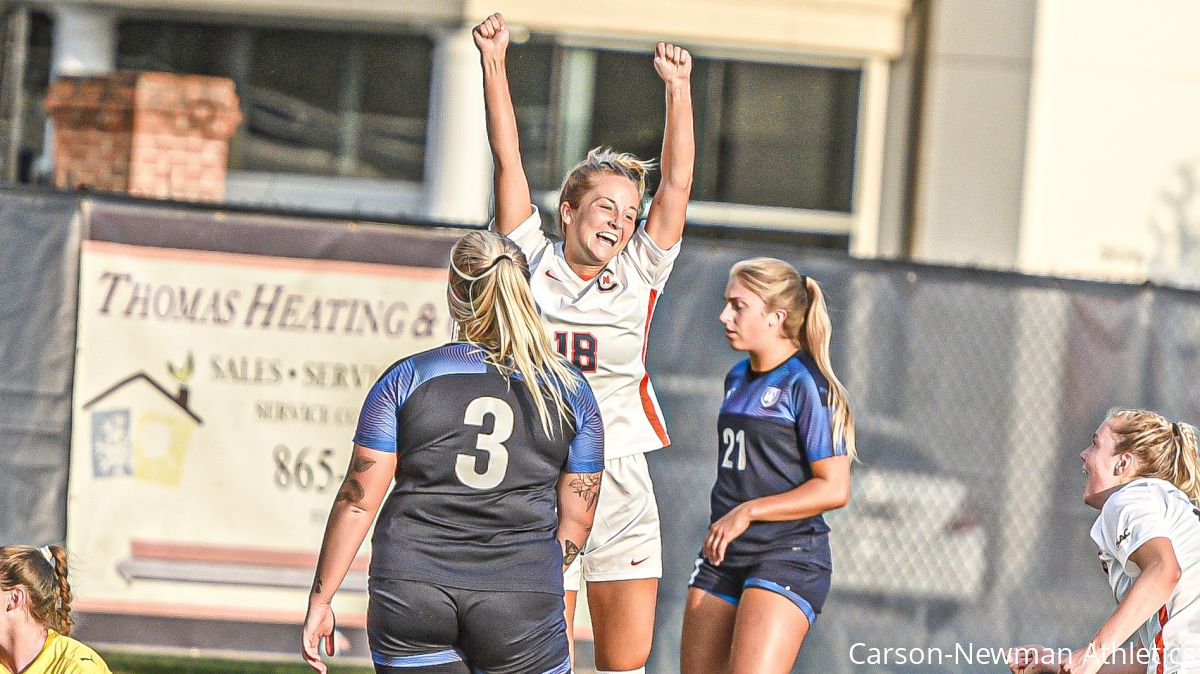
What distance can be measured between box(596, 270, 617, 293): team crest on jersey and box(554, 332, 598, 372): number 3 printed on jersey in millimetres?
168

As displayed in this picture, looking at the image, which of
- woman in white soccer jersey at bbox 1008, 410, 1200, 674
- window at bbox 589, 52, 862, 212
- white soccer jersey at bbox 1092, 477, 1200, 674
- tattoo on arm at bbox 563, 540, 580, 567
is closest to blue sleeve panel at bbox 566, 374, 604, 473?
tattoo on arm at bbox 563, 540, 580, 567

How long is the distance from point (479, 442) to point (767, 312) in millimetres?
1631

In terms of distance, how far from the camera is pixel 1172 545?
3898 mm

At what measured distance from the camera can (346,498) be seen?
12.5 feet

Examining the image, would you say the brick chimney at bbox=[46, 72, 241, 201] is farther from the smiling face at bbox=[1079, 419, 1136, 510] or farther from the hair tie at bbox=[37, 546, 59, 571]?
the smiling face at bbox=[1079, 419, 1136, 510]

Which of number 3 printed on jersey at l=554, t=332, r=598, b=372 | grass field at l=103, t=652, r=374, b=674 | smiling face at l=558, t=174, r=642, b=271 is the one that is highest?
smiling face at l=558, t=174, r=642, b=271

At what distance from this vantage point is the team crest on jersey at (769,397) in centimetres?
489

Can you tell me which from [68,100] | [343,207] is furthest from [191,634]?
[343,207]

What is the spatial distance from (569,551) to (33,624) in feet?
Answer: 5.00

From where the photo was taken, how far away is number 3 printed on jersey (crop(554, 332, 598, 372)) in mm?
4691

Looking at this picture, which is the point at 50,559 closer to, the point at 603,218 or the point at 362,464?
the point at 362,464

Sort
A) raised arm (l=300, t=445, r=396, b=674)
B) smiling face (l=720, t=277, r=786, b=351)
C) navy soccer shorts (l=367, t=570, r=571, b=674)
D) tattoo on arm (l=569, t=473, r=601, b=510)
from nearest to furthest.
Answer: navy soccer shorts (l=367, t=570, r=571, b=674)
raised arm (l=300, t=445, r=396, b=674)
tattoo on arm (l=569, t=473, r=601, b=510)
smiling face (l=720, t=277, r=786, b=351)

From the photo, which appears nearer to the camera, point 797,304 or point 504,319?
point 504,319

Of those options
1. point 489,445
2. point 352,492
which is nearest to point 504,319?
point 489,445
